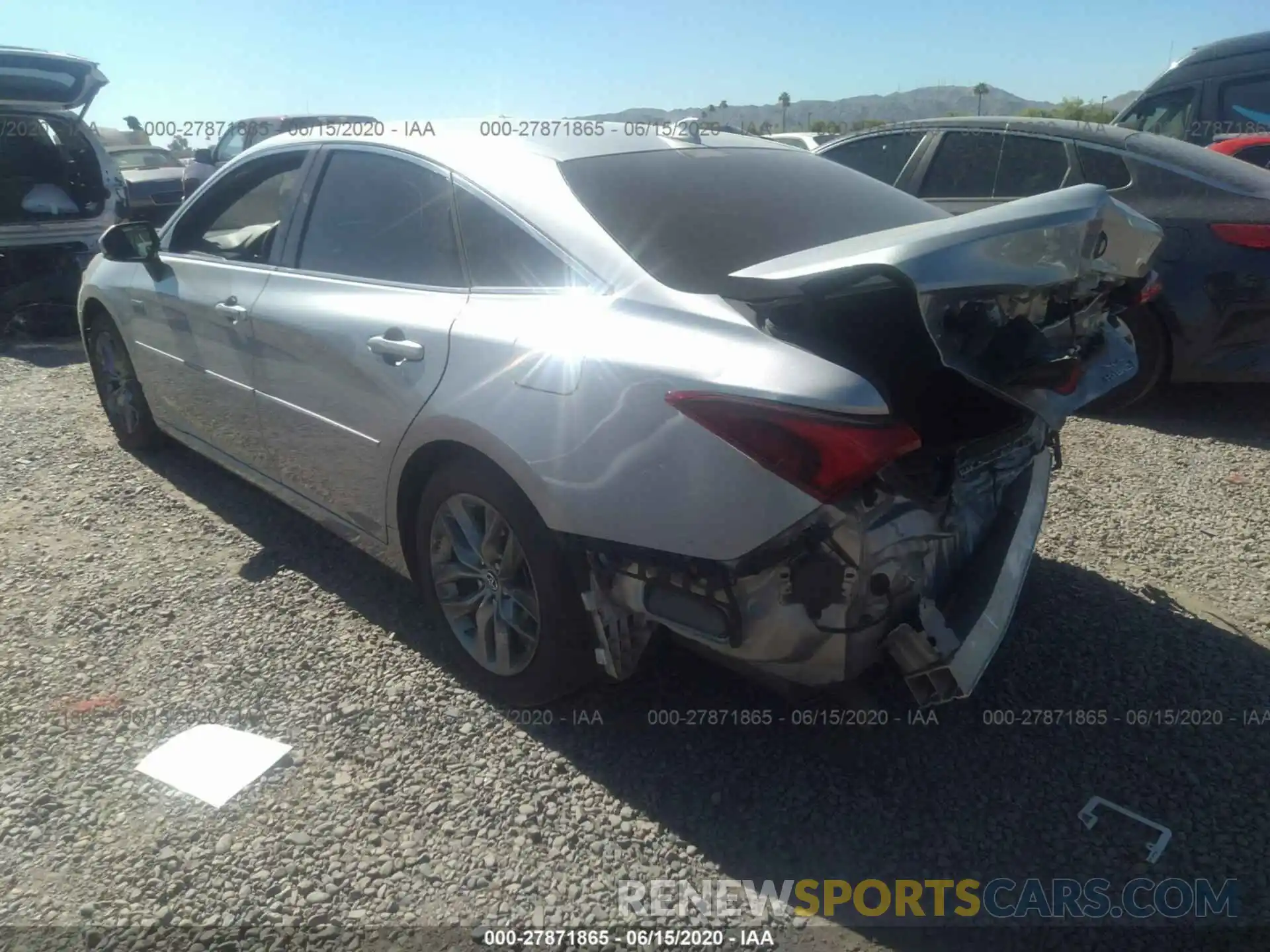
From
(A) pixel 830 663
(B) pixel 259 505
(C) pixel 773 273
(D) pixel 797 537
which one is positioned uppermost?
(C) pixel 773 273

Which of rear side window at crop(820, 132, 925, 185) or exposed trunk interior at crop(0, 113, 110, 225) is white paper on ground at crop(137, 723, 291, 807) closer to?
rear side window at crop(820, 132, 925, 185)

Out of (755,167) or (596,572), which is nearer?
(596,572)

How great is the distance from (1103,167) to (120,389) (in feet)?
18.7

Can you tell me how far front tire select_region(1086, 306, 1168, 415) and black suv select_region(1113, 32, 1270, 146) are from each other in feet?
15.4

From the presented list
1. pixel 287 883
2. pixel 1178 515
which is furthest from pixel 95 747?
pixel 1178 515

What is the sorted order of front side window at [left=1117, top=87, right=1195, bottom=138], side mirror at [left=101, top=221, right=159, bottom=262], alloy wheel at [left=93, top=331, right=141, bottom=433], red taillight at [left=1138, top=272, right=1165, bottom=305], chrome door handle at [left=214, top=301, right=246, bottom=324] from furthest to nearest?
1. front side window at [left=1117, top=87, right=1195, bottom=138]
2. alloy wheel at [left=93, top=331, right=141, bottom=433]
3. side mirror at [left=101, top=221, right=159, bottom=262]
4. chrome door handle at [left=214, top=301, right=246, bottom=324]
5. red taillight at [left=1138, top=272, right=1165, bottom=305]

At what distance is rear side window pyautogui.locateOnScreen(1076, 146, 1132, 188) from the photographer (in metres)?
5.45

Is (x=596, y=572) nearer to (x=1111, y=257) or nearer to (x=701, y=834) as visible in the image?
(x=701, y=834)

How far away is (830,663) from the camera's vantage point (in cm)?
227

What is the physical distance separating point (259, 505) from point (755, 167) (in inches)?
112

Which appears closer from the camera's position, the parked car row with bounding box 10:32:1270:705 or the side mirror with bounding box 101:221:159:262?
the parked car row with bounding box 10:32:1270:705

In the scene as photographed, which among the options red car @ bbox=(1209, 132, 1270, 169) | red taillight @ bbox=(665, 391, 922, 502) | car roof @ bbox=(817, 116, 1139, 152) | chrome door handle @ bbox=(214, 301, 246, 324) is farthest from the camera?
red car @ bbox=(1209, 132, 1270, 169)

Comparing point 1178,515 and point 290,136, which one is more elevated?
point 290,136

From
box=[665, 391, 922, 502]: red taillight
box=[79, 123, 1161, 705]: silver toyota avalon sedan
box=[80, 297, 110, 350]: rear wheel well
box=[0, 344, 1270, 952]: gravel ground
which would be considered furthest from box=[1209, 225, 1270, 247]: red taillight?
box=[80, 297, 110, 350]: rear wheel well
